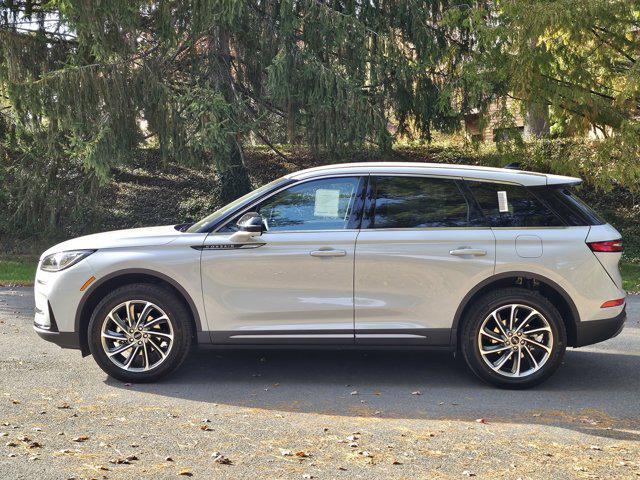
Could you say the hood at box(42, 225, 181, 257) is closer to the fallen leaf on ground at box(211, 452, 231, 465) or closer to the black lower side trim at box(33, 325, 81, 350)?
the black lower side trim at box(33, 325, 81, 350)

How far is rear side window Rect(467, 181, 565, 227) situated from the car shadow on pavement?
53.7 inches

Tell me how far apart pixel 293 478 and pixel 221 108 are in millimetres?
10978

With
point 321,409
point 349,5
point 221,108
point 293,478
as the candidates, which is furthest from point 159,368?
point 349,5

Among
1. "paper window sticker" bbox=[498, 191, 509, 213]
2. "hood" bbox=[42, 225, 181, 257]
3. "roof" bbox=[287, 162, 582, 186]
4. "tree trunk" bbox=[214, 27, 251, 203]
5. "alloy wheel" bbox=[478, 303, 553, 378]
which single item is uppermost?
"tree trunk" bbox=[214, 27, 251, 203]

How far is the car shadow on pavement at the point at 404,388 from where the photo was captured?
242 inches

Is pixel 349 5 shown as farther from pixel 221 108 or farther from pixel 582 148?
pixel 582 148

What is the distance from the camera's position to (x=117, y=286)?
7.08m

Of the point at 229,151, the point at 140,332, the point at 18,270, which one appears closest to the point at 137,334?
the point at 140,332

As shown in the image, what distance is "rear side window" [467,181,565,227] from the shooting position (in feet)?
22.6

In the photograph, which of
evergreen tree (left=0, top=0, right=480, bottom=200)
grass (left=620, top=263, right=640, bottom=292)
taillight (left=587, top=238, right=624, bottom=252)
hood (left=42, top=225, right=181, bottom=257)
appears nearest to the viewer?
taillight (left=587, top=238, right=624, bottom=252)

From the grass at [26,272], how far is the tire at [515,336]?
7.14 meters

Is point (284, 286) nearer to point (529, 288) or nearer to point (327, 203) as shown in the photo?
point (327, 203)

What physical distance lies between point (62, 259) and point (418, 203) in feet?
9.87

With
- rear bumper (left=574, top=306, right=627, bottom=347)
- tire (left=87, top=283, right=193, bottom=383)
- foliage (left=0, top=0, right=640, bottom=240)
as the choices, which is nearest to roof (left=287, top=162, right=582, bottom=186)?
rear bumper (left=574, top=306, right=627, bottom=347)
